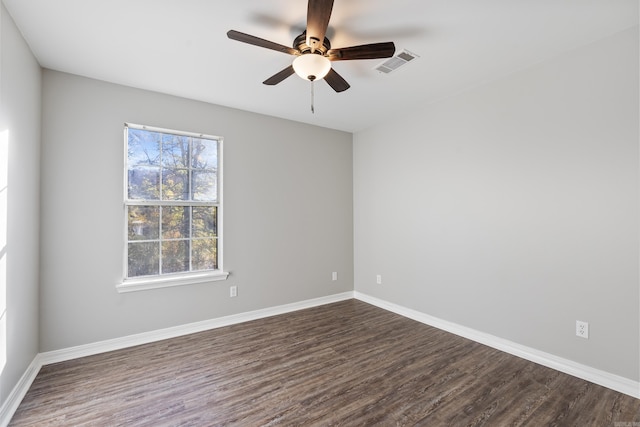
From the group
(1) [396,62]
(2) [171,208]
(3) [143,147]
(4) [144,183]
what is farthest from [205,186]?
(1) [396,62]

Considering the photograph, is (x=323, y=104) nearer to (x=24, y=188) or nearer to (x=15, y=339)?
(x=24, y=188)

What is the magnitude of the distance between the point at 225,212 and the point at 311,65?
205cm

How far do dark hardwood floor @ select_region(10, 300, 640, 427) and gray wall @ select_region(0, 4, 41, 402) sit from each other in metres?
0.38

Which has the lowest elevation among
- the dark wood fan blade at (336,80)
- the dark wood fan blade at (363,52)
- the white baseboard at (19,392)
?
the white baseboard at (19,392)

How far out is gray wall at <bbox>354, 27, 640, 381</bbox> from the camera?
216 cm

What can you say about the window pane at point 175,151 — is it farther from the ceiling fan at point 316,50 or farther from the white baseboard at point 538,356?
the white baseboard at point 538,356

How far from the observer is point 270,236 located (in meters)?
3.83

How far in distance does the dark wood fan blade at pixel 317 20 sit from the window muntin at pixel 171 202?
196cm

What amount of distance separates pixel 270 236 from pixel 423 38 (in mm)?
2666

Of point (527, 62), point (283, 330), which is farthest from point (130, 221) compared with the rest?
point (527, 62)

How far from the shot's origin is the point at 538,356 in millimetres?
2559

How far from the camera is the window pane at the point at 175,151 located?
10.4ft

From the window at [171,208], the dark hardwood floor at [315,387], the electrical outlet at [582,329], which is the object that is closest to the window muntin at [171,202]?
the window at [171,208]

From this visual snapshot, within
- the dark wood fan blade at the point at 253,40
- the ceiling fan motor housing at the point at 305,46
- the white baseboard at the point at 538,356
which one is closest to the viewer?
the dark wood fan blade at the point at 253,40
